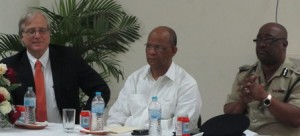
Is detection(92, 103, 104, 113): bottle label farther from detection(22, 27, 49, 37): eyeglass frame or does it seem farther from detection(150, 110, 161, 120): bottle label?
detection(22, 27, 49, 37): eyeglass frame

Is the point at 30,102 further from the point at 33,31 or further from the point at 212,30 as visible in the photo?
the point at 212,30

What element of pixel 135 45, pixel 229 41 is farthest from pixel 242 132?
pixel 135 45

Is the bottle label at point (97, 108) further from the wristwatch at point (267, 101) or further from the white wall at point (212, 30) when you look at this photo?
the white wall at point (212, 30)

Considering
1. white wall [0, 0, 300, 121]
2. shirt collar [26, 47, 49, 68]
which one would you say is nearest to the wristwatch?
white wall [0, 0, 300, 121]

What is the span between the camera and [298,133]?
10.5 feet

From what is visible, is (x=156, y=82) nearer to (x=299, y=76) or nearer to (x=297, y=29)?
(x=299, y=76)

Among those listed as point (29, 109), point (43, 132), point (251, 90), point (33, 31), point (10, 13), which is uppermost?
point (10, 13)

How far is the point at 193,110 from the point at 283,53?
0.72 metres

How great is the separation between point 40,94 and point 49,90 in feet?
0.30

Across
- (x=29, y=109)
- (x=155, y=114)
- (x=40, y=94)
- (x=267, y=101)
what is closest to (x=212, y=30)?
(x=267, y=101)

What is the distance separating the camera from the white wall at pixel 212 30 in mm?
4324

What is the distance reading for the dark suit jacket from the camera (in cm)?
330

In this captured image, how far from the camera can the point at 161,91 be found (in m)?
3.35

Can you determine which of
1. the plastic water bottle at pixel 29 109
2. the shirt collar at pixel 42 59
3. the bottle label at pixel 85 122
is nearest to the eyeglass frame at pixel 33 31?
the shirt collar at pixel 42 59
